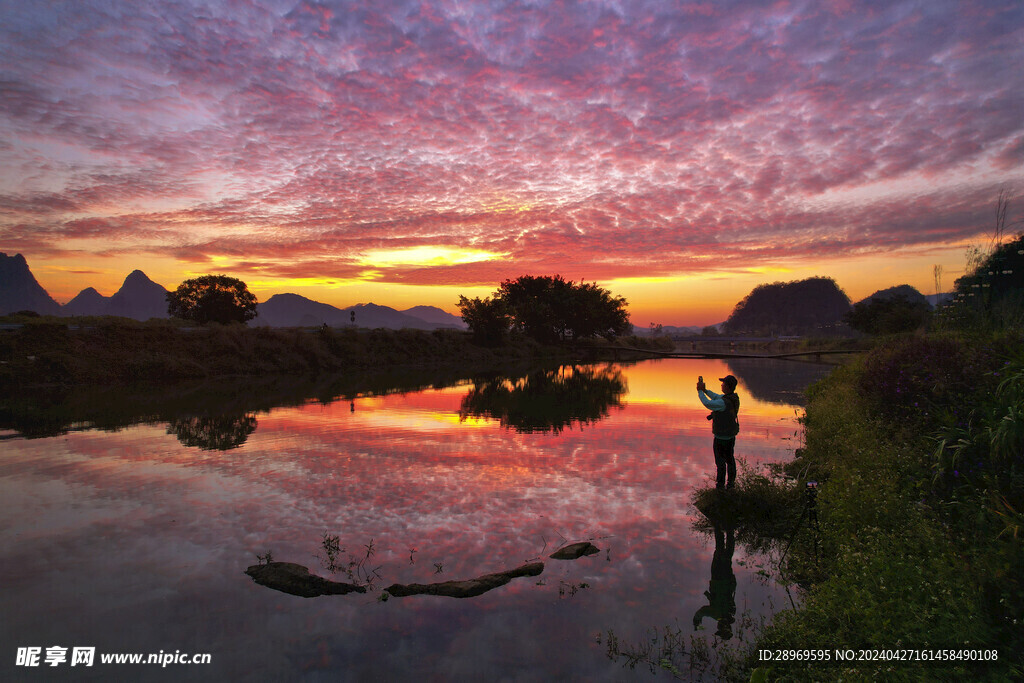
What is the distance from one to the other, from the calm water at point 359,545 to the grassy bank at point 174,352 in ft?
62.4

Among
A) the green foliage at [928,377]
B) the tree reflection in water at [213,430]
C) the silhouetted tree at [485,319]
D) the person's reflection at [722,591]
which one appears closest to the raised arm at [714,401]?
the person's reflection at [722,591]

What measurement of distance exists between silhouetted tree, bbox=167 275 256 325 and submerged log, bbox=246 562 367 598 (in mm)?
93263

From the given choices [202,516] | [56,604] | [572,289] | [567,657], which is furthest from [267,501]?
[572,289]

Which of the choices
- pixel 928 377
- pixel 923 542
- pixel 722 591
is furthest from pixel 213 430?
pixel 928 377

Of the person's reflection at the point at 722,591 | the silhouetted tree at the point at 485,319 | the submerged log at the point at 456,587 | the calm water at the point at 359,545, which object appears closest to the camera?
the calm water at the point at 359,545

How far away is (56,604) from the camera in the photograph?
7574mm

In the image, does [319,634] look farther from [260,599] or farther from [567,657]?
[567,657]

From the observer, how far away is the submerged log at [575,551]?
905cm

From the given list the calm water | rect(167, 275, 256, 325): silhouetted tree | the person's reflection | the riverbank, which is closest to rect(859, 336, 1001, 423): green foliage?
the riverbank

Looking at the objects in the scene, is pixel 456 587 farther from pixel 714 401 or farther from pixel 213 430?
pixel 213 430

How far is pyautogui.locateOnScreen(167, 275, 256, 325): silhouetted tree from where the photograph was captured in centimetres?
9100

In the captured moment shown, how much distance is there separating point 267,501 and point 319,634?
235 inches

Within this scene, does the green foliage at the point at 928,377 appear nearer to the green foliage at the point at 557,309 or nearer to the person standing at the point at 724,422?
the person standing at the point at 724,422

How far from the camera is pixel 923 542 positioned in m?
6.22
